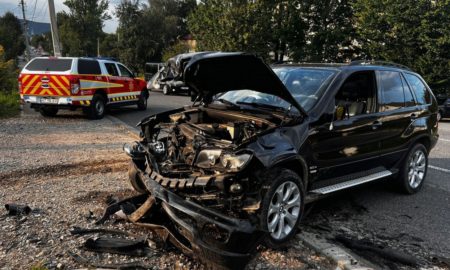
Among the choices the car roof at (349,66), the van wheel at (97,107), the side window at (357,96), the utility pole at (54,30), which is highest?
the utility pole at (54,30)

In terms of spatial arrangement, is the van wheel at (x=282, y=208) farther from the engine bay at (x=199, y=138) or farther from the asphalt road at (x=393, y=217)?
the asphalt road at (x=393, y=217)

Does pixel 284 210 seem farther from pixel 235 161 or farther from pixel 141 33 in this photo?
pixel 141 33

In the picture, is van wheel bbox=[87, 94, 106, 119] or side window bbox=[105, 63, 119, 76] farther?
side window bbox=[105, 63, 119, 76]

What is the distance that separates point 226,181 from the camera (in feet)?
11.4

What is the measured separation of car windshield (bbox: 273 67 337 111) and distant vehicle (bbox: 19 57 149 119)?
8.58m

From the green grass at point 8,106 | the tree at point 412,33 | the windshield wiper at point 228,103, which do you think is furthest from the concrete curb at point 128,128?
the tree at point 412,33

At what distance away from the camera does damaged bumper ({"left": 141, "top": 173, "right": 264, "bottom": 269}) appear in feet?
10.4

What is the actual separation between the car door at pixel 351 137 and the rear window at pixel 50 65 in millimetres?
9557

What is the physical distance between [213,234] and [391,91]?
353 centimetres

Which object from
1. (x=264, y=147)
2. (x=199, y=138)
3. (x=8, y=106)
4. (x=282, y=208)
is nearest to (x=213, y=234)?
(x=282, y=208)

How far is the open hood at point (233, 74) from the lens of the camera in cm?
392

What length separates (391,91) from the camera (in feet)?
18.3

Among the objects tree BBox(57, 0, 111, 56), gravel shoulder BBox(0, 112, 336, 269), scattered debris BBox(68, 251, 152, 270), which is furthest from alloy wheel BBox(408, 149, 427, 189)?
tree BBox(57, 0, 111, 56)

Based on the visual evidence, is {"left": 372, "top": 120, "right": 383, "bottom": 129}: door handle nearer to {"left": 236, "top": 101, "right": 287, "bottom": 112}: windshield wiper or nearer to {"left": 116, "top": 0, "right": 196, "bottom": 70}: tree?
{"left": 236, "top": 101, "right": 287, "bottom": 112}: windshield wiper
